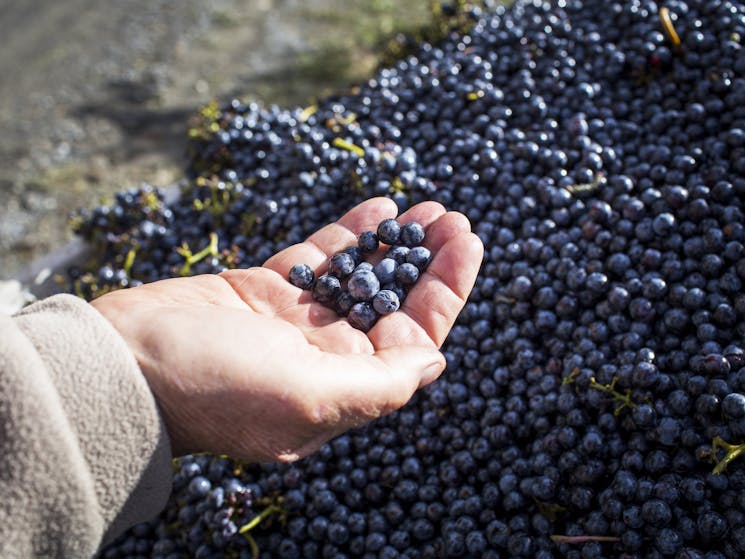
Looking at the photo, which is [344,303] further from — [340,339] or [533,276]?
[533,276]

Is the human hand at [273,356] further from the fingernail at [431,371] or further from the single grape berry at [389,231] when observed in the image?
the single grape berry at [389,231]

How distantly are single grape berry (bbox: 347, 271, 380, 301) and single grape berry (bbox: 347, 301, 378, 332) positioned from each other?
30mm

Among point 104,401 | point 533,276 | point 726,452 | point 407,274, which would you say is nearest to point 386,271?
point 407,274

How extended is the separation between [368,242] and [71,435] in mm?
836

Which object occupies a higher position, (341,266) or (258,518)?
(341,266)

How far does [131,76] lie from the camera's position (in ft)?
13.5

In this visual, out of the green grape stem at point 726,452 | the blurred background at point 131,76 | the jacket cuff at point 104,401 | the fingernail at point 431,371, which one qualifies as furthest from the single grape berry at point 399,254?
the blurred background at point 131,76

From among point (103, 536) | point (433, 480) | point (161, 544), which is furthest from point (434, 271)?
point (161, 544)

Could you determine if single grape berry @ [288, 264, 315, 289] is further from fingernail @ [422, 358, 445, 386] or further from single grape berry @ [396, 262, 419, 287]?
fingernail @ [422, 358, 445, 386]

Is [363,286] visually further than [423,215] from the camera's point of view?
No

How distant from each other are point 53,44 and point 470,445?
161 inches

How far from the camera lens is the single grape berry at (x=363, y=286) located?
61.7 inches

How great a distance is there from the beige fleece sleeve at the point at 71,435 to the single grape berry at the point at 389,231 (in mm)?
705

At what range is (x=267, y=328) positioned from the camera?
1.40 metres
